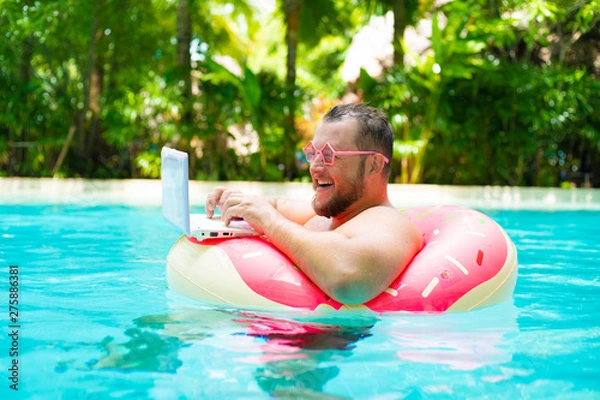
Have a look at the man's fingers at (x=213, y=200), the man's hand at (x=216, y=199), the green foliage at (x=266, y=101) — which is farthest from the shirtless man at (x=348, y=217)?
the green foliage at (x=266, y=101)

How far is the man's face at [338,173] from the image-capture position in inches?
125

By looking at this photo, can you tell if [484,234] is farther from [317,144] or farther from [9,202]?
[9,202]

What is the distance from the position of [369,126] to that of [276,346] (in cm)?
99

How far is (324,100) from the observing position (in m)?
15.9

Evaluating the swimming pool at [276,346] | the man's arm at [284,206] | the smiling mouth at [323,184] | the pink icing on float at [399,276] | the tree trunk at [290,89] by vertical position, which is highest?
the tree trunk at [290,89]

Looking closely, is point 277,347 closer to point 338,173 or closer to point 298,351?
point 298,351

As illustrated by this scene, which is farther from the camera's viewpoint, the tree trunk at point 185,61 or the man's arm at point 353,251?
the tree trunk at point 185,61

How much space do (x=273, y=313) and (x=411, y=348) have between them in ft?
2.09

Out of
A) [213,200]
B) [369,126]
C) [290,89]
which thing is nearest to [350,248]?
[369,126]

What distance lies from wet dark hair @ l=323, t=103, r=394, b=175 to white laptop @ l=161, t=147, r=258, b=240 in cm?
61

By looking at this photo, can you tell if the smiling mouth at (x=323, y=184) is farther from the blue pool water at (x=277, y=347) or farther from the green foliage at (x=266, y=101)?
the green foliage at (x=266, y=101)

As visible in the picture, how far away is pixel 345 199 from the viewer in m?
3.27

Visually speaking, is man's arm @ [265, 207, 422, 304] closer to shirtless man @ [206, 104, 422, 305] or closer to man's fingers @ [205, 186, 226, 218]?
shirtless man @ [206, 104, 422, 305]

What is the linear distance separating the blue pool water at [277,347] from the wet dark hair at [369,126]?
2.24 ft
